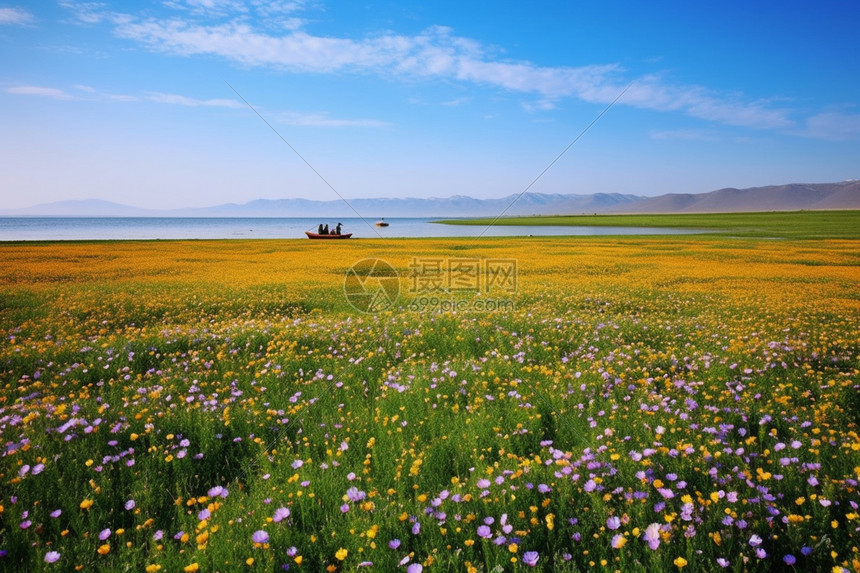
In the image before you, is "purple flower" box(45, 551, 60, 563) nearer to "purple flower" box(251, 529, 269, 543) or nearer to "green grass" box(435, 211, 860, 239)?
"purple flower" box(251, 529, 269, 543)

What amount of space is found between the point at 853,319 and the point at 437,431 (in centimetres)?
1092

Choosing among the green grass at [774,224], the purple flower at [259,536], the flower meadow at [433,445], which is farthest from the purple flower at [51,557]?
the green grass at [774,224]

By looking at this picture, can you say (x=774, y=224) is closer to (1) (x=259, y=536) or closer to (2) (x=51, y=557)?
(1) (x=259, y=536)

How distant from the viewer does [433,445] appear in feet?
14.7

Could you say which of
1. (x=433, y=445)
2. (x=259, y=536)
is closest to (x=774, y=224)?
(x=433, y=445)

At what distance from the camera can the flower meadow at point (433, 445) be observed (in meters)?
3.02

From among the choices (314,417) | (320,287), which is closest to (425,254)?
(320,287)

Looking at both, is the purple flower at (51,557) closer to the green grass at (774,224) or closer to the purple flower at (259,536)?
the purple flower at (259,536)

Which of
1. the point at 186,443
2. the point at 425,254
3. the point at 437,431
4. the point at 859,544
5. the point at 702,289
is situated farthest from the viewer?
the point at 425,254

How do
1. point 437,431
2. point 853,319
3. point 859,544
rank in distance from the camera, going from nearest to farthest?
point 859,544, point 437,431, point 853,319

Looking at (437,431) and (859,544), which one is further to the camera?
(437,431)

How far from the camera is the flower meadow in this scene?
3.02m

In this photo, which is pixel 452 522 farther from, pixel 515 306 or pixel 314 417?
pixel 515 306

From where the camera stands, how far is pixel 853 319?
32.5 feet
